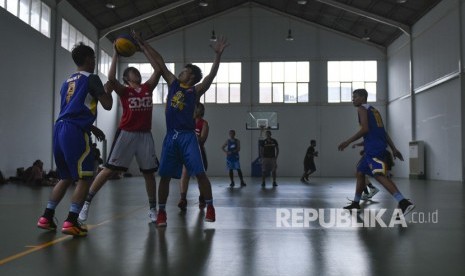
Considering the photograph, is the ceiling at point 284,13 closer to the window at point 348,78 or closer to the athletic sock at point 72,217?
the window at point 348,78

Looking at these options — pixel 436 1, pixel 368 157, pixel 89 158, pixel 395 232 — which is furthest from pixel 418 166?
pixel 89 158

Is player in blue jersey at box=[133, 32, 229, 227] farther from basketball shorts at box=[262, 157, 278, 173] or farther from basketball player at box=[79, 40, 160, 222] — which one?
basketball shorts at box=[262, 157, 278, 173]

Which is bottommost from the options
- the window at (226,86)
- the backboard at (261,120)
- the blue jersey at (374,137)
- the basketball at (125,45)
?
the blue jersey at (374,137)

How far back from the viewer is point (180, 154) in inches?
195

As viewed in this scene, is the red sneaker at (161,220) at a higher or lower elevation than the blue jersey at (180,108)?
lower

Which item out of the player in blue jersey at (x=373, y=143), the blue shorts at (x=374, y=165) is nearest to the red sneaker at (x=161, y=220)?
the player in blue jersey at (x=373, y=143)

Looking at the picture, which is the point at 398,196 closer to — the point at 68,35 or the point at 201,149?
the point at 201,149

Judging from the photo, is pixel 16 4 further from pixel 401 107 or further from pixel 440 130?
pixel 401 107

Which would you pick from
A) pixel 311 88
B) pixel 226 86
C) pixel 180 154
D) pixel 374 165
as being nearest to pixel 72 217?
pixel 180 154

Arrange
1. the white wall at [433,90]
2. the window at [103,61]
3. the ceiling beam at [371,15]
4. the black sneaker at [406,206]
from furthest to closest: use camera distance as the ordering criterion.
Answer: the window at [103,61] → the ceiling beam at [371,15] → the white wall at [433,90] → the black sneaker at [406,206]

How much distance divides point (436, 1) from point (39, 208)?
18.2m

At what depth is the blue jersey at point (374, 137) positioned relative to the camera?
19.8ft

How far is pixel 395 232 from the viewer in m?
4.48

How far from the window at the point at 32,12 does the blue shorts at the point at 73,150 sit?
1198cm
